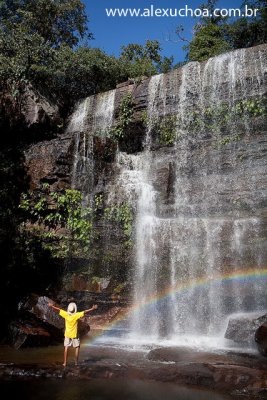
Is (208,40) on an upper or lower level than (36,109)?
upper

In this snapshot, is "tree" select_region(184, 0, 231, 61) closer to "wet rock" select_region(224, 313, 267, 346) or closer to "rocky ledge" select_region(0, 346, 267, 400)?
"wet rock" select_region(224, 313, 267, 346)

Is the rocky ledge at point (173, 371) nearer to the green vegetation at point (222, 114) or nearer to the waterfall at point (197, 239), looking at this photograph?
the waterfall at point (197, 239)

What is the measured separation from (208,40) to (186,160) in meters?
16.9

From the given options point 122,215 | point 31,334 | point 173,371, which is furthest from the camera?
point 122,215

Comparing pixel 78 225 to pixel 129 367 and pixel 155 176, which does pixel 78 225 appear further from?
pixel 129 367

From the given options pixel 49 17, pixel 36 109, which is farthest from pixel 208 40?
pixel 36 109

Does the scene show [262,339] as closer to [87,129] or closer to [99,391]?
[99,391]

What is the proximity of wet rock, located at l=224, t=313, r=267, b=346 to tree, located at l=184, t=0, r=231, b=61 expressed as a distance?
2213cm

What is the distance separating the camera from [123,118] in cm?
1991

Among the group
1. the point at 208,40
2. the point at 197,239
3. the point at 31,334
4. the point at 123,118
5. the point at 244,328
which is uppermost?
the point at 208,40

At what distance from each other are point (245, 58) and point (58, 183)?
435 inches

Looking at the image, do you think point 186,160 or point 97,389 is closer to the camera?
point 97,389

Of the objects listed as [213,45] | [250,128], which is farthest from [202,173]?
[213,45]

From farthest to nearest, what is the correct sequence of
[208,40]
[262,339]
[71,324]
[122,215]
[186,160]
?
[208,40], [186,160], [122,215], [262,339], [71,324]
